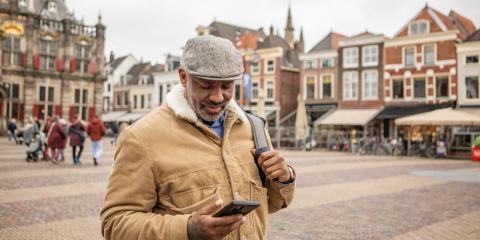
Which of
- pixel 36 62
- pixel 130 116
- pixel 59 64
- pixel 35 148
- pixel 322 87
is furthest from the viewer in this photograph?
pixel 130 116

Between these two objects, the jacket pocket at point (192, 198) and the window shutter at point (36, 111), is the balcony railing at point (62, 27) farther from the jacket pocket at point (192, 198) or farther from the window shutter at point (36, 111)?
the jacket pocket at point (192, 198)

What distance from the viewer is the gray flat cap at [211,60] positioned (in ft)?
6.10

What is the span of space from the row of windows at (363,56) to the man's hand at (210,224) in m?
30.9

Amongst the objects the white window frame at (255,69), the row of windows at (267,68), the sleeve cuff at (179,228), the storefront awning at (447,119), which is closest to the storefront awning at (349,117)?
the storefront awning at (447,119)

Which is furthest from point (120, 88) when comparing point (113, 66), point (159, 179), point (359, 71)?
point (159, 179)

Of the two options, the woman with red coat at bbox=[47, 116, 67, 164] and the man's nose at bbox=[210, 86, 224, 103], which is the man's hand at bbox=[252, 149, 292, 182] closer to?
the man's nose at bbox=[210, 86, 224, 103]

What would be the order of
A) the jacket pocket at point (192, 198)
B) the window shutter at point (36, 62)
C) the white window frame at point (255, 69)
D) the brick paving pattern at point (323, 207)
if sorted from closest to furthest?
the jacket pocket at point (192, 198)
the brick paving pattern at point (323, 207)
the window shutter at point (36, 62)
the white window frame at point (255, 69)

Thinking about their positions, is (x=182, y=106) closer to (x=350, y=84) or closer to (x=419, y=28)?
(x=419, y=28)

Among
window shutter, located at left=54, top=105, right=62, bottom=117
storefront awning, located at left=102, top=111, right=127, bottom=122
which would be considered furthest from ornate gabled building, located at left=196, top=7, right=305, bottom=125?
storefront awning, located at left=102, top=111, right=127, bottom=122

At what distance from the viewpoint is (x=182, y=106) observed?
198cm

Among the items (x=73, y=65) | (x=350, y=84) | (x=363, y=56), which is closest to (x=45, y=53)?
(x=73, y=65)

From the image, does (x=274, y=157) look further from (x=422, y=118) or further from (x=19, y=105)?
(x=19, y=105)

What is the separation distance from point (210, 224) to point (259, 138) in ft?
2.06

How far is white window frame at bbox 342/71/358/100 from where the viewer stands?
31797 mm
